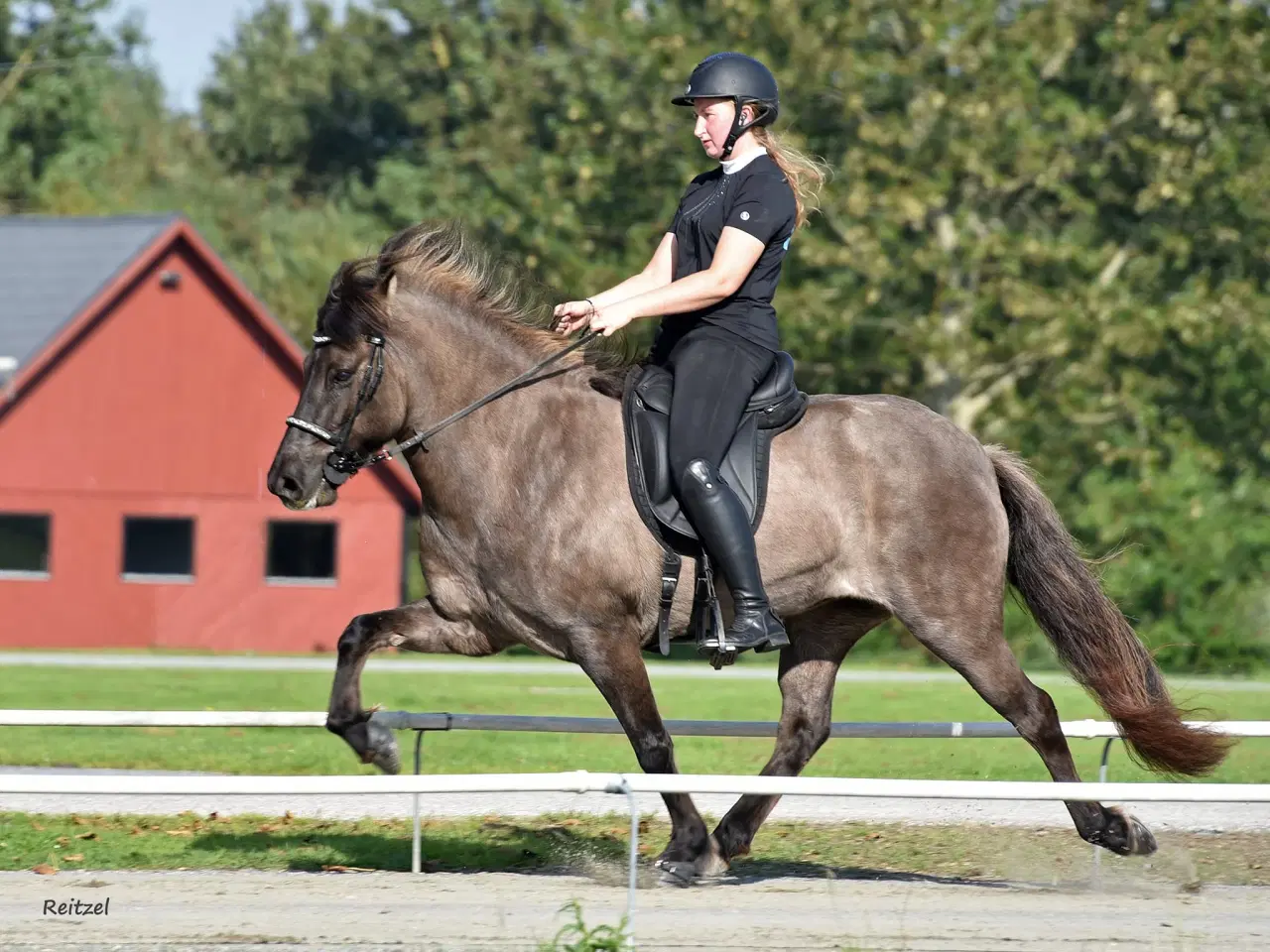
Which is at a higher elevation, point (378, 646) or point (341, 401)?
point (341, 401)

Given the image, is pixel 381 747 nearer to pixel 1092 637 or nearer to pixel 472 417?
pixel 472 417

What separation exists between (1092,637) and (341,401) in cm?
335

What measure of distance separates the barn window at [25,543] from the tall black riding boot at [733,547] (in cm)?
2648

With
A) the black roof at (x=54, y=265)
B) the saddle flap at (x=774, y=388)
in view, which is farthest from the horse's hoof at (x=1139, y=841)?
the black roof at (x=54, y=265)

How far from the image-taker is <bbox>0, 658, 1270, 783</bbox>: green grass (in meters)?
13.0

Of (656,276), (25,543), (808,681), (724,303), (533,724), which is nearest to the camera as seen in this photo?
(724,303)

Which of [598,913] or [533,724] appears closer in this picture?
[598,913]

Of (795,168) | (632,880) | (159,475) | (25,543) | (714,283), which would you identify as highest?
(795,168)

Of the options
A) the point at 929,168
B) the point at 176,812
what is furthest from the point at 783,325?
the point at 176,812

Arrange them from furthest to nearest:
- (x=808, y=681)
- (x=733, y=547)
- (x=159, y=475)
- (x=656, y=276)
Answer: (x=159, y=475) → (x=808, y=681) → (x=656, y=276) → (x=733, y=547)

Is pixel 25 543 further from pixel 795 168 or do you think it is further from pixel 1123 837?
pixel 1123 837

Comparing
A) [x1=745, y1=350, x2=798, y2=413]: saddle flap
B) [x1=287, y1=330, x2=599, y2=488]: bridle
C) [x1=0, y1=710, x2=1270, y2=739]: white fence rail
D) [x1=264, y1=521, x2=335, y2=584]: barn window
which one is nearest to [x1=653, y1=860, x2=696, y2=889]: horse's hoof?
[x1=0, y1=710, x2=1270, y2=739]: white fence rail

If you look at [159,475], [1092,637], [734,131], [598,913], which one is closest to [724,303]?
[734,131]

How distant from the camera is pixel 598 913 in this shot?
637 centimetres
